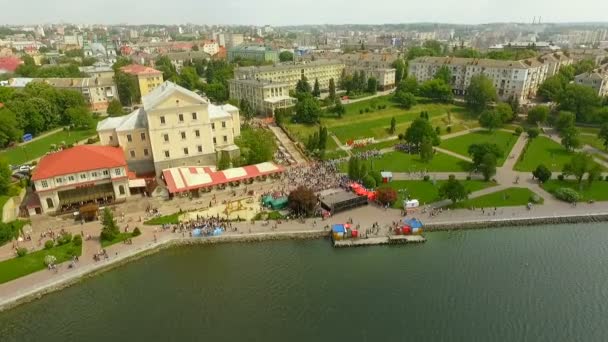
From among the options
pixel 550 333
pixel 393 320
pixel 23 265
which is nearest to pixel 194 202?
pixel 23 265

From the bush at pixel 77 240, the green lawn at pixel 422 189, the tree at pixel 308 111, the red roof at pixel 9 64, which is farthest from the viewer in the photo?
the red roof at pixel 9 64

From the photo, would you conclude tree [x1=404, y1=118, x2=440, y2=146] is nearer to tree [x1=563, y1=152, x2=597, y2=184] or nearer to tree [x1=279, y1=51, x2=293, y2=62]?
tree [x1=563, y1=152, x2=597, y2=184]

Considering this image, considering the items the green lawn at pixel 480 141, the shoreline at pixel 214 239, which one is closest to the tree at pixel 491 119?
the green lawn at pixel 480 141

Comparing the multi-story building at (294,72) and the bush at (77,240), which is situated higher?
the multi-story building at (294,72)

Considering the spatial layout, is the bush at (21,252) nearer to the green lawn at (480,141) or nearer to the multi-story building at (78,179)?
the multi-story building at (78,179)

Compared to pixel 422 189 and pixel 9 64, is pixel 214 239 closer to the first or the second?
pixel 422 189

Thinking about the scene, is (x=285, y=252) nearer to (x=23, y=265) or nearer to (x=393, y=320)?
(x=393, y=320)

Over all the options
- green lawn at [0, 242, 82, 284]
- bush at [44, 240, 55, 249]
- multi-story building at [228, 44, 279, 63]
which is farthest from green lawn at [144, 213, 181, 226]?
multi-story building at [228, 44, 279, 63]
